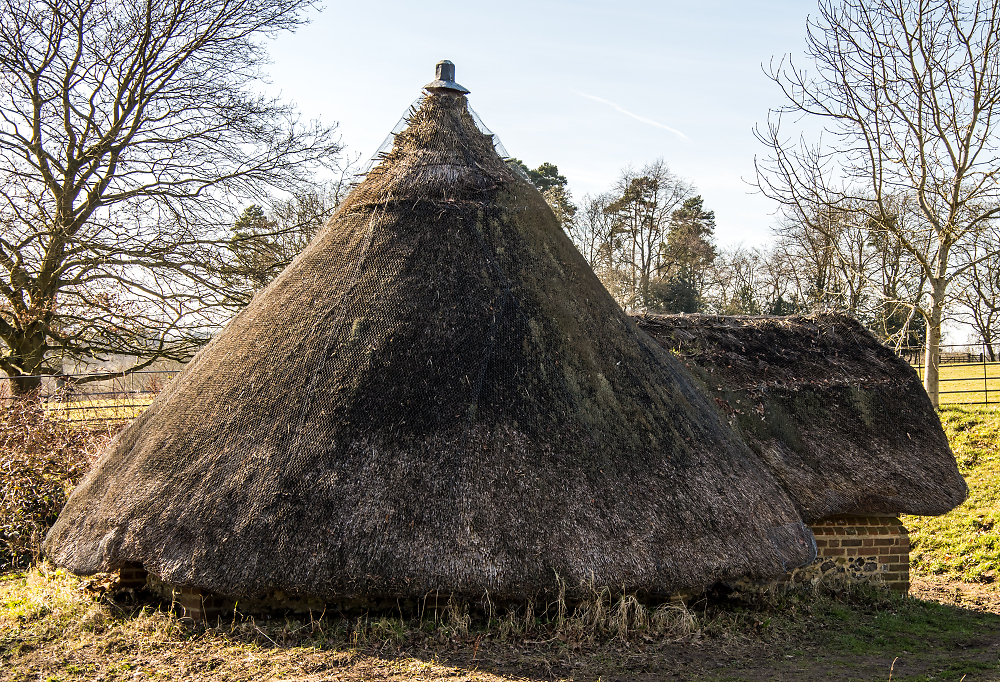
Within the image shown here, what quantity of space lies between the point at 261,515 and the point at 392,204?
3.62 m

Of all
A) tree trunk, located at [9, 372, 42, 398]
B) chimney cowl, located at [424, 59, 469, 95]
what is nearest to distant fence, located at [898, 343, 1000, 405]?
chimney cowl, located at [424, 59, 469, 95]

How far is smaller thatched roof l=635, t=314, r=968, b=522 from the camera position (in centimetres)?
820

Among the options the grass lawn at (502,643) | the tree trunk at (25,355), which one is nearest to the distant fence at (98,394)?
the tree trunk at (25,355)

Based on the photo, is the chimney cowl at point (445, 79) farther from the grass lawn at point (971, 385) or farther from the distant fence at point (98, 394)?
the grass lawn at point (971, 385)

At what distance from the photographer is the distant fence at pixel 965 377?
52.8ft

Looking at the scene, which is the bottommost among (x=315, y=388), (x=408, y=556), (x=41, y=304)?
(x=408, y=556)

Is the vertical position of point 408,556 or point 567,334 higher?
point 567,334

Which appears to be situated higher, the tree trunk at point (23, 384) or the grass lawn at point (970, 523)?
the tree trunk at point (23, 384)

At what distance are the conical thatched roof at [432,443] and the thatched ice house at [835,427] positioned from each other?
3.00 feet

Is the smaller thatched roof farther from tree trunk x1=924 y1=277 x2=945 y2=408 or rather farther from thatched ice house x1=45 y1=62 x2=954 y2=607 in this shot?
tree trunk x1=924 y1=277 x2=945 y2=408

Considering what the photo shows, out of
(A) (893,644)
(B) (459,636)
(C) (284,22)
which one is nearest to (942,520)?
(A) (893,644)

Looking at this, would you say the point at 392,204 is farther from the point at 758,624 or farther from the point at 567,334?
the point at 758,624

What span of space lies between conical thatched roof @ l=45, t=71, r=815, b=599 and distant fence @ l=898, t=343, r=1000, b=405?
25.2 ft

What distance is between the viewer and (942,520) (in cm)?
1223
